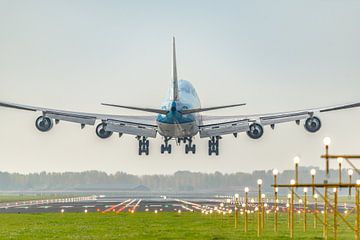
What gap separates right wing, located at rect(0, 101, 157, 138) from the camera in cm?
8269

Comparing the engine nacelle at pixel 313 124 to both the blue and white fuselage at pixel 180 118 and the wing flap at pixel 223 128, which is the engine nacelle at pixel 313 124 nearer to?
the wing flap at pixel 223 128

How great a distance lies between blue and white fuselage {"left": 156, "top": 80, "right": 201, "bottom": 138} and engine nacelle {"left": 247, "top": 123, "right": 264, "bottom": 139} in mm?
6955

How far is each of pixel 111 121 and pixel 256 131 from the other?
60.0ft

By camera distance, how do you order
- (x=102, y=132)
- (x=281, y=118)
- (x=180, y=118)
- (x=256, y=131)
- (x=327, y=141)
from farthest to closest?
(x=281, y=118)
(x=256, y=131)
(x=102, y=132)
(x=180, y=118)
(x=327, y=141)

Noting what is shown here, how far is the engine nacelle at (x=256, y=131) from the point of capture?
86.1 metres

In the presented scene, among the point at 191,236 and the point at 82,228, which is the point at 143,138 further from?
the point at 191,236

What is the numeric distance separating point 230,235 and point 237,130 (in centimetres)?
3884

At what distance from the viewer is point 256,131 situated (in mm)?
86062

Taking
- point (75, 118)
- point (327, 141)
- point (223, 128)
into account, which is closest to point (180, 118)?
point (223, 128)

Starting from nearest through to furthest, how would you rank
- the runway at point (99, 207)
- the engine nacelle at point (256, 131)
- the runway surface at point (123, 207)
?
the engine nacelle at point (256, 131), the runway surface at point (123, 207), the runway at point (99, 207)

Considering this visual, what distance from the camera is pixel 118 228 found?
57.1 metres

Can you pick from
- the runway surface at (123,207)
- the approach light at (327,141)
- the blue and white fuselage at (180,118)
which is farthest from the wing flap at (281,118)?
the approach light at (327,141)

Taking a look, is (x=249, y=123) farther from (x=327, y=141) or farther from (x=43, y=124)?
(x=327, y=141)

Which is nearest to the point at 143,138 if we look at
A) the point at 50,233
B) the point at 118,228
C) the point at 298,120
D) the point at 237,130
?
the point at 237,130
